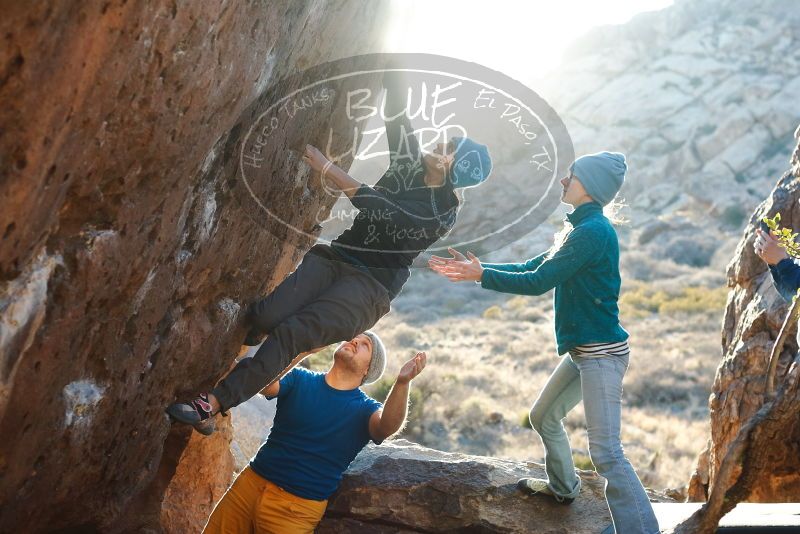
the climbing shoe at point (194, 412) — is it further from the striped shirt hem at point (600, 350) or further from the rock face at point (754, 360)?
the rock face at point (754, 360)

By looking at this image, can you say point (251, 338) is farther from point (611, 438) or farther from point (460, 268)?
point (611, 438)

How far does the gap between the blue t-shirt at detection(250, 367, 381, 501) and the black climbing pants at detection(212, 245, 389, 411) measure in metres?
0.20

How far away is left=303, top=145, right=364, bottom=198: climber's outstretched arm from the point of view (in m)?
4.97

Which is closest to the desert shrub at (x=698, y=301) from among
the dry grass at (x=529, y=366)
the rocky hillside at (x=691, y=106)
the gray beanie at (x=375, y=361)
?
the dry grass at (x=529, y=366)

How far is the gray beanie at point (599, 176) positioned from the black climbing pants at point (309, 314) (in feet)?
4.44

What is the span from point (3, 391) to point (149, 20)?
1.58m

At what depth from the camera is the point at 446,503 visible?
563 cm

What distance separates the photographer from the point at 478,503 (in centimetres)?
561

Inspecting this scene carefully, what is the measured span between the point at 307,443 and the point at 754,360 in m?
4.04

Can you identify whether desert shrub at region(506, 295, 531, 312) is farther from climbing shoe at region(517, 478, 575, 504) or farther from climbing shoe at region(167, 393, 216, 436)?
climbing shoe at region(167, 393, 216, 436)

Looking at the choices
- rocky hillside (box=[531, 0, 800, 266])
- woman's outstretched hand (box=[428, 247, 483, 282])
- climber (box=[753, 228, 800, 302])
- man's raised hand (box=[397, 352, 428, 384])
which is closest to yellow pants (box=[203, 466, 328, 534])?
man's raised hand (box=[397, 352, 428, 384])

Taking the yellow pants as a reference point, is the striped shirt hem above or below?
above

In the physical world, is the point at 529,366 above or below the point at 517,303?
below

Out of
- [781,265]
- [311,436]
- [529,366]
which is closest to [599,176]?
[781,265]
